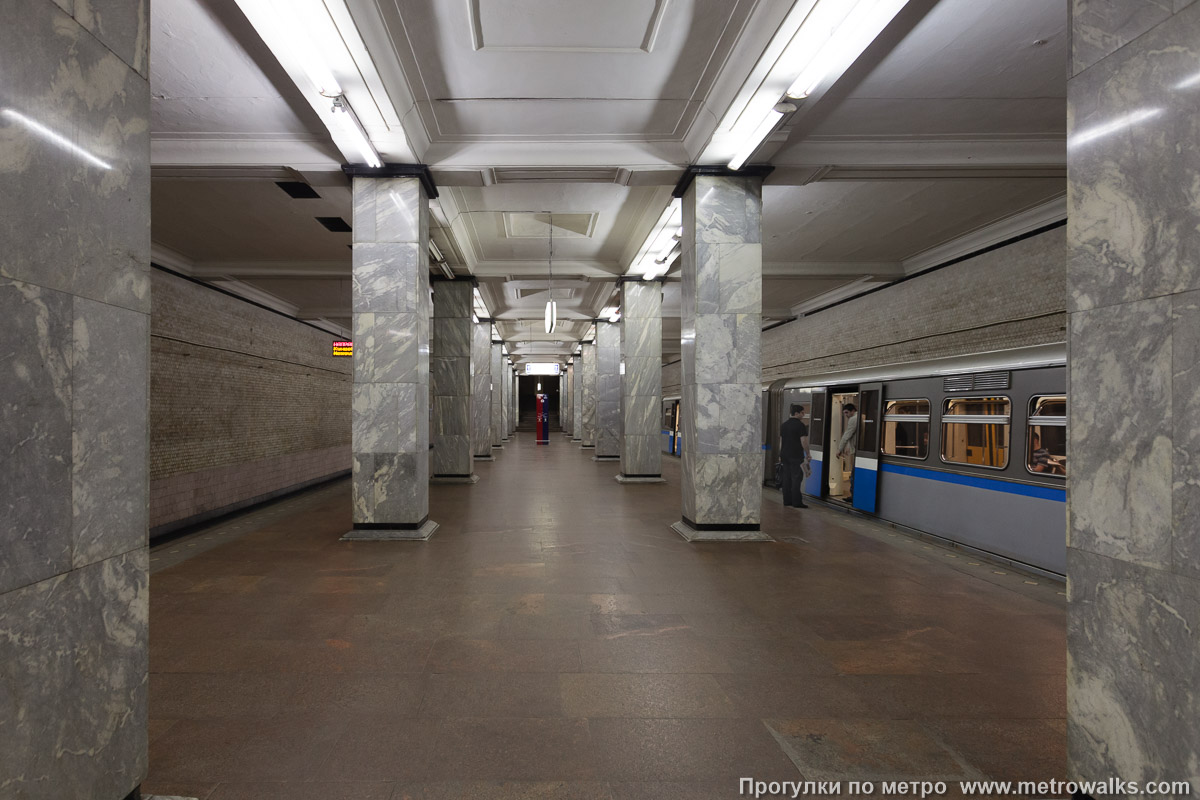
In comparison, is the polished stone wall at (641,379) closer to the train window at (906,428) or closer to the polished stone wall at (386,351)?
the train window at (906,428)

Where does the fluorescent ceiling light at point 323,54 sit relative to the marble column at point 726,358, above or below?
above

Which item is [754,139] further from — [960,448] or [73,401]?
[73,401]

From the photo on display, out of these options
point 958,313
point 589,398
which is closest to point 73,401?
point 958,313

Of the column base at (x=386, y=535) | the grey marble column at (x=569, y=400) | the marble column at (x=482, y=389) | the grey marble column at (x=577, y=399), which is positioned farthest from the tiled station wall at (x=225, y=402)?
the grey marble column at (x=569, y=400)

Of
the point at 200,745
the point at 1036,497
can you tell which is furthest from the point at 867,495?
the point at 200,745

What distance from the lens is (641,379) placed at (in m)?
Answer: 12.9

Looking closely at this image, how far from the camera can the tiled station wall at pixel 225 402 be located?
928 centimetres

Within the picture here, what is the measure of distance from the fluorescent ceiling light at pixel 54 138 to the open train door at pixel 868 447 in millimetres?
8888

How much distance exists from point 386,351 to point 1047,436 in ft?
23.2

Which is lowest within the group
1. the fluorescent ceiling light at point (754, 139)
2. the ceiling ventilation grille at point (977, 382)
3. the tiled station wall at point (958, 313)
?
the ceiling ventilation grille at point (977, 382)

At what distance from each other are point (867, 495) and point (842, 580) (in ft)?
13.6

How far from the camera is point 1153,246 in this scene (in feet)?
5.94

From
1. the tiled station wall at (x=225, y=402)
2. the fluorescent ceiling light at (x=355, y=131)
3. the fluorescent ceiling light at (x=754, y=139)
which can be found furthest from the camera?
the tiled station wall at (x=225, y=402)

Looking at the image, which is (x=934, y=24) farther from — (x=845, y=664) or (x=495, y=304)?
(x=495, y=304)
